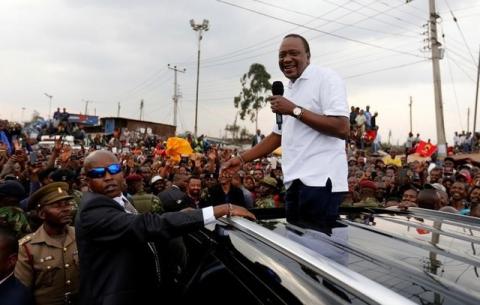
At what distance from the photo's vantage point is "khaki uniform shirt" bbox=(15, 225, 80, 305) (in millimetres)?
2893

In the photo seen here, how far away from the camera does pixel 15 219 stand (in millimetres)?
3998

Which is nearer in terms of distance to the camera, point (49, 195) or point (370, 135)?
point (49, 195)

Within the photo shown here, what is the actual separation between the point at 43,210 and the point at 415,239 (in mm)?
2602

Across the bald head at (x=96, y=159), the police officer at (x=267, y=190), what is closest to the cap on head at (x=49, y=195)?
the bald head at (x=96, y=159)

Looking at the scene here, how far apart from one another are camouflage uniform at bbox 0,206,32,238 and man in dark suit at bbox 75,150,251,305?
2.06m

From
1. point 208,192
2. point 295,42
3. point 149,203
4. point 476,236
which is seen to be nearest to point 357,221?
point 476,236

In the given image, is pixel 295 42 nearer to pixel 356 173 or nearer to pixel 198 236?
pixel 198 236

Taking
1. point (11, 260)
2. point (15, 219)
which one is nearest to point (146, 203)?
point (15, 219)

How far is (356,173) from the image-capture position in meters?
10.4

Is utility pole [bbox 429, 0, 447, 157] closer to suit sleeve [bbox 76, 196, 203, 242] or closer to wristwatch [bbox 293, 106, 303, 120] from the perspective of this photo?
wristwatch [bbox 293, 106, 303, 120]

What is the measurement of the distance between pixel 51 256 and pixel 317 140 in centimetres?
205

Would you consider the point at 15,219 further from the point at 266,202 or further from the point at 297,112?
the point at 266,202

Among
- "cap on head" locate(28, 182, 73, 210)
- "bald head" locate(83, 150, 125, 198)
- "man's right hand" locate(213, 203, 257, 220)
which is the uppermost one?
"bald head" locate(83, 150, 125, 198)

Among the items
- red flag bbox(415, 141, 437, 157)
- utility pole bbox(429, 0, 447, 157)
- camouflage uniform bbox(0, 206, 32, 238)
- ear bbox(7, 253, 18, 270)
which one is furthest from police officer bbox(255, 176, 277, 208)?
utility pole bbox(429, 0, 447, 157)
